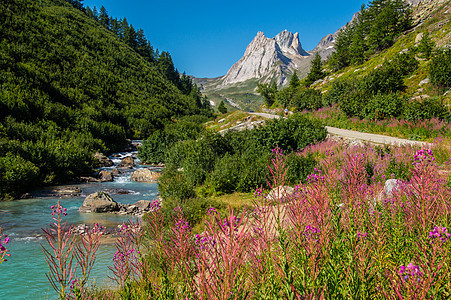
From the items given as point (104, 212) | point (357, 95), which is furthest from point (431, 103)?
point (104, 212)

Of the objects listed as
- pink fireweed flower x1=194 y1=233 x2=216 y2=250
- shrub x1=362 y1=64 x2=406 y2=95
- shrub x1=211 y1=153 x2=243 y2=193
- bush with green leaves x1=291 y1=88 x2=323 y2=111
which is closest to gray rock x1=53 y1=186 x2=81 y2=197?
shrub x1=211 y1=153 x2=243 y2=193

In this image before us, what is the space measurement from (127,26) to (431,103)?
10479cm

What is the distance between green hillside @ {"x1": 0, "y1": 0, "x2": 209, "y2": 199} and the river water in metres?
3.16

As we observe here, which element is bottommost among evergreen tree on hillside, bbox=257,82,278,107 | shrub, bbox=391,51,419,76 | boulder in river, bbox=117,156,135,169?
boulder in river, bbox=117,156,135,169

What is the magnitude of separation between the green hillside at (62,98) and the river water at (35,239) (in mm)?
3162

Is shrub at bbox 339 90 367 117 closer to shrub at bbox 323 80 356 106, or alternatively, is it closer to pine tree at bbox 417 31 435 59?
shrub at bbox 323 80 356 106

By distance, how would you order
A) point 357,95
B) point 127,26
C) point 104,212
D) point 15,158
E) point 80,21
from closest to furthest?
point 104,212 < point 15,158 < point 357,95 < point 80,21 < point 127,26

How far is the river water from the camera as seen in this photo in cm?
627

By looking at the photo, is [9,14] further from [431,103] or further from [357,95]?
[431,103]

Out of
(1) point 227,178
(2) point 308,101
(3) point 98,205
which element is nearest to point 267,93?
(2) point 308,101

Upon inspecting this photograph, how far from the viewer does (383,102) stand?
58.2ft

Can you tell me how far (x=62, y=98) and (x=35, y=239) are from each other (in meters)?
32.0

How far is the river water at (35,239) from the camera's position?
6274 mm

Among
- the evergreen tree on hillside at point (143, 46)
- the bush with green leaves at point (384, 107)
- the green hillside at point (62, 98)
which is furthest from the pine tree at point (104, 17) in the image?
the bush with green leaves at point (384, 107)
